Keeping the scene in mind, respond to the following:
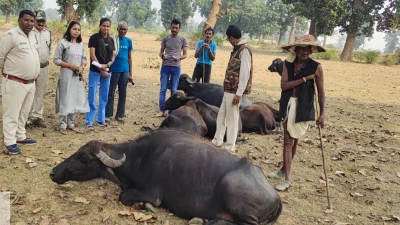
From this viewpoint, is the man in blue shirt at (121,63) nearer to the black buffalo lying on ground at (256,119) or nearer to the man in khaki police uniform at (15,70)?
the man in khaki police uniform at (15,70)

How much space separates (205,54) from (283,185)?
16.8 ft

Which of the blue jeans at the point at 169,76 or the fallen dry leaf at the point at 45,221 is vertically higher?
the blue jeans at the point at 169,76

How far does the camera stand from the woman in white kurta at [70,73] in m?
6.75

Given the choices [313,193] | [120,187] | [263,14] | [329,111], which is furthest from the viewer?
[263,14]

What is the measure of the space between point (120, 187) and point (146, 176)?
27.6 inches

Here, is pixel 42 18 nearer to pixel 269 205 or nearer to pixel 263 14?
pixel 269 205

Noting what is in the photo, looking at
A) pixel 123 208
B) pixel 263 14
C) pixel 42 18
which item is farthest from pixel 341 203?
pixel 263 14

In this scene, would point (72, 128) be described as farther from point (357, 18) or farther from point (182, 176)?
point (357, 18)

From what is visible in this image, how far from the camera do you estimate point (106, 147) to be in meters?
4.78

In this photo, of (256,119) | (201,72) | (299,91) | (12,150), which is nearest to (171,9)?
(201,72)

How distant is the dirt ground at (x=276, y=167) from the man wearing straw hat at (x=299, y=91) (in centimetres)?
81

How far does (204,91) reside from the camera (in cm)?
942

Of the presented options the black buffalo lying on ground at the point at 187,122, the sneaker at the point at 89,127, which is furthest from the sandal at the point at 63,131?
the black buffalo lying on ground at the point at 187,122

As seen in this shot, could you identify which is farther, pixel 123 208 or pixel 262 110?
pixel 262 110
